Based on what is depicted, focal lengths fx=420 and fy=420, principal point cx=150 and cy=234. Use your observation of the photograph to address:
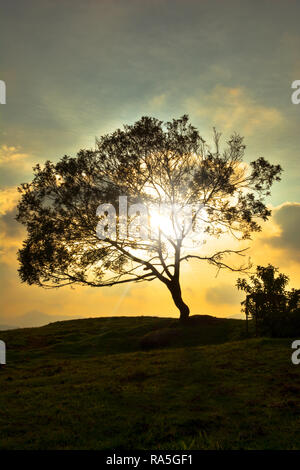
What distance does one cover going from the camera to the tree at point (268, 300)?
3231 centimetres

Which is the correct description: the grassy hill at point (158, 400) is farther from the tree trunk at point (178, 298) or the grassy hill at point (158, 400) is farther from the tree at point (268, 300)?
the tree trunk at point (178, 298)

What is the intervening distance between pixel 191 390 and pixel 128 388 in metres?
2.80

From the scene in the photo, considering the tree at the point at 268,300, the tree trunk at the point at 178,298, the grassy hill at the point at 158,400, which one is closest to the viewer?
the grassy hill at the point at 158,400

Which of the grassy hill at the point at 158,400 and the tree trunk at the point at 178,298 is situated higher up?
the tree trunk at the point at 178,298

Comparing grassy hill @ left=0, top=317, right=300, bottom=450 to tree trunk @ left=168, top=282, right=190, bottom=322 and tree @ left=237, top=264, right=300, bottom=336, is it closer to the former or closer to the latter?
tree @ left=237, top=264, right=300, bottom=336

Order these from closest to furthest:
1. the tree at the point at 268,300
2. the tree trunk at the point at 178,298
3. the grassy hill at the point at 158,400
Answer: the grassy hill at the point at 158,400 < the tree at the point at 268,300 < the tree trunk at the point at 178,298

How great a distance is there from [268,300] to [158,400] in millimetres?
20724

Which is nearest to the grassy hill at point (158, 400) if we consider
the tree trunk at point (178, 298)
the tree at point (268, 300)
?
the tree at point (268, 300)

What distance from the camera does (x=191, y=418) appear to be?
13711 mm

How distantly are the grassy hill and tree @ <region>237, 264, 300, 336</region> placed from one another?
476cm

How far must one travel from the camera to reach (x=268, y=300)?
3450 centimetres

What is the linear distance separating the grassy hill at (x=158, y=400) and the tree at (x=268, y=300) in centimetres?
476
